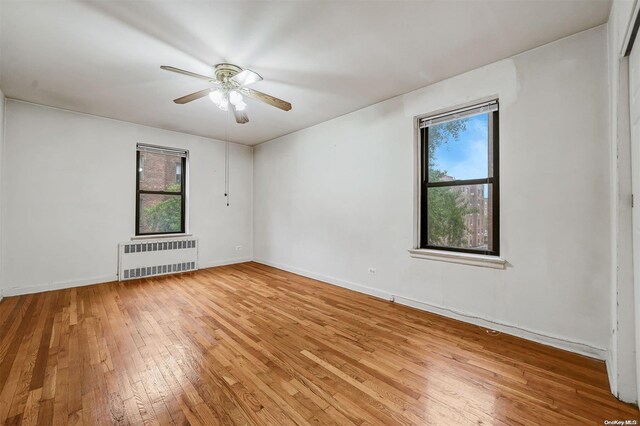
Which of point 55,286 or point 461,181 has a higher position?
point 461,181

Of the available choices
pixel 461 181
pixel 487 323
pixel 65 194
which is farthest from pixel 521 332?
pixel 65 194

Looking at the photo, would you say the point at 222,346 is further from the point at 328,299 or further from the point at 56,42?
the point at 56,42

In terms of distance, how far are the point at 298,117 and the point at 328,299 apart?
278 centimetres

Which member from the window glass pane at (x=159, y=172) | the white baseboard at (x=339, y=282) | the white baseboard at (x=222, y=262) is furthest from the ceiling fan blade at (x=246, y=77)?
the white baseboard at (x=222, y=262)

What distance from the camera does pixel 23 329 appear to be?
2570 mm

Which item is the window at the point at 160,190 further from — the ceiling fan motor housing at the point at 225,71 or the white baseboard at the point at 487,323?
the white baseboard at the point at 487,323

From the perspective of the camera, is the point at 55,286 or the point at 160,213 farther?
the point at 160,213

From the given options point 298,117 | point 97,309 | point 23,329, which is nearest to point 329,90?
point 298,117

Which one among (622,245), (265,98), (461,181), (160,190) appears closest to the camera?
(622,245)

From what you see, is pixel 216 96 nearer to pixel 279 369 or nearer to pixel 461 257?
pixel 279 369

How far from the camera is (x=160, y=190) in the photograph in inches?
192

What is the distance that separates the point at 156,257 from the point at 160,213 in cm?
82

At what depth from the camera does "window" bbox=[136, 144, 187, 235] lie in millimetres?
4664

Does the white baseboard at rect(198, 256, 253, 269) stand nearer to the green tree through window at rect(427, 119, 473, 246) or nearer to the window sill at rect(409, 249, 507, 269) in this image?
the window sill at rect(409, 249, 507, 269)
